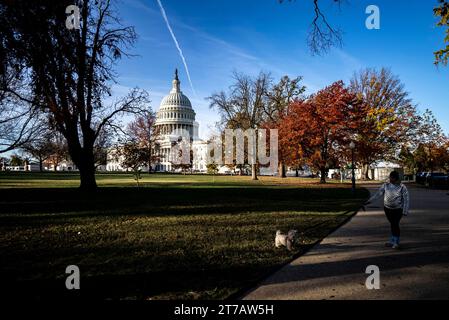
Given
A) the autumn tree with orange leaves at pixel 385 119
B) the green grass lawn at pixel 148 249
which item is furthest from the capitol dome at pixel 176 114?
the green grass lawn at pixel 148 249

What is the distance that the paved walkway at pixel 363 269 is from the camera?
4.26m

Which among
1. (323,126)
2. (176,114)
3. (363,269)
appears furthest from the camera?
(176,114)

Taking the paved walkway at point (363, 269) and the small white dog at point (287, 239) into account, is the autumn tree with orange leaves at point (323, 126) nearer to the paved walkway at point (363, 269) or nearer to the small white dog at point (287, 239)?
the paved walkway at point (363, 269)

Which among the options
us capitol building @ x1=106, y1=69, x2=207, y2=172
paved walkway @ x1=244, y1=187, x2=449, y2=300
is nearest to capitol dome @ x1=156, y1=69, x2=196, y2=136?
us capitol building @ x1=106, y1=69, x2=207, y2=172

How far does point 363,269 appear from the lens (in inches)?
208

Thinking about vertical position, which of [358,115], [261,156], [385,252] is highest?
[358,115]

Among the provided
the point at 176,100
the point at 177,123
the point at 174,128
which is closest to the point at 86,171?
the point at 177,123

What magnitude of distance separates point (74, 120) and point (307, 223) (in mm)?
14256

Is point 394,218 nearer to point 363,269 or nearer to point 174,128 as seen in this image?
point 363,269

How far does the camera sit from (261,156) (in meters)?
48.1

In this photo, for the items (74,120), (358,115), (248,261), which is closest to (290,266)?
(248,261)

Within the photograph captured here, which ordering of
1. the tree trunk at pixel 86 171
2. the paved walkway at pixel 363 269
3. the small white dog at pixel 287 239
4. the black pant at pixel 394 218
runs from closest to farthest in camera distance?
1. the paved walkway at pixel 363 269
2. the small white dog at pixel 287 239
3. the black pant at pixel 394 218
4. the tree trunk at pixel 86 171

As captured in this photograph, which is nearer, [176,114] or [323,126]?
[323,126]

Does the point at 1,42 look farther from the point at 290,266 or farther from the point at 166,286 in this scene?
the point at 290,266
